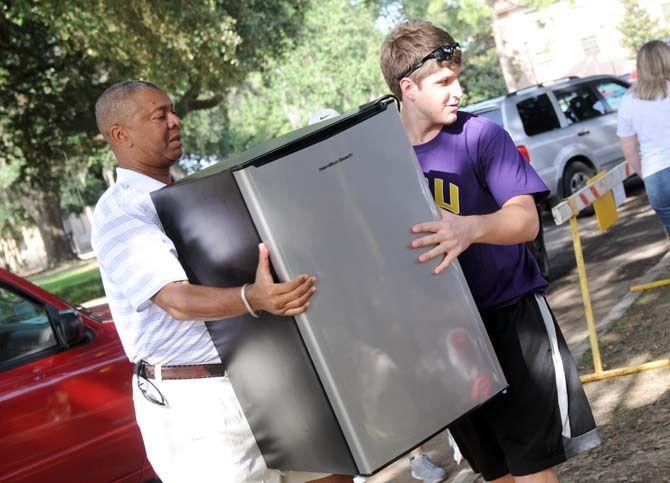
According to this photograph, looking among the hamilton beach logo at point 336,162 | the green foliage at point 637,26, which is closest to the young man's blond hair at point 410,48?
the hamilton beach logo at point 336,162

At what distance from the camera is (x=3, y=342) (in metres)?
4.72

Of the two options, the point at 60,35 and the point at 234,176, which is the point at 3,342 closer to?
the point at 234,176

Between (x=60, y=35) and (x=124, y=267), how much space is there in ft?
46.0

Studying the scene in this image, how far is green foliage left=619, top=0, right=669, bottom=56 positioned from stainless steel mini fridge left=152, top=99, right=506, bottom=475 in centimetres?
5125

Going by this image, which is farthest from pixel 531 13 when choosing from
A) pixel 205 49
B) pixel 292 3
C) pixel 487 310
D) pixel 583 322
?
pixel 487 310

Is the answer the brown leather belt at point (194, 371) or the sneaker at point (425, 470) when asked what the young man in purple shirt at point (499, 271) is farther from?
the sneaker at point (425, 470)

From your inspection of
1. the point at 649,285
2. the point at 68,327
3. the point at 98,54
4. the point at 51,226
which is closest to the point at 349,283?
the point at 68,327

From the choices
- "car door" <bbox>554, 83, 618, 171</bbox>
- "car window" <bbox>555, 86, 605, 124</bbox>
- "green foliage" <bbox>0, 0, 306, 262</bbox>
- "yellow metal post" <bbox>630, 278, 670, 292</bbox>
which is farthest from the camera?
"green foliage" <bbox>0, 0, 306, 262</bbox>

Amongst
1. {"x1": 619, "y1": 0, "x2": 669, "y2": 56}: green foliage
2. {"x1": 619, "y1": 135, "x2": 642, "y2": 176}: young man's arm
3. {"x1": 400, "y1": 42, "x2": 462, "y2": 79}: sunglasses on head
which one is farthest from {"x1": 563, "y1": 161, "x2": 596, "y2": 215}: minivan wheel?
{"x1": 619, "y1": 0, "x2": 669, "y2": 56}: green foliage

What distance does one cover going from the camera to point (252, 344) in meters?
2.54

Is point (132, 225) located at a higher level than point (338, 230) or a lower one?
higher

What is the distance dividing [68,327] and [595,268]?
5.72 metres

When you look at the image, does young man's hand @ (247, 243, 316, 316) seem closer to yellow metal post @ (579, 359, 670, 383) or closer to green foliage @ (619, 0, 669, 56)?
yellow metal post @ (579, 359, 670, 383)

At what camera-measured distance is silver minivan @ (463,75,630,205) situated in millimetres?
11922
